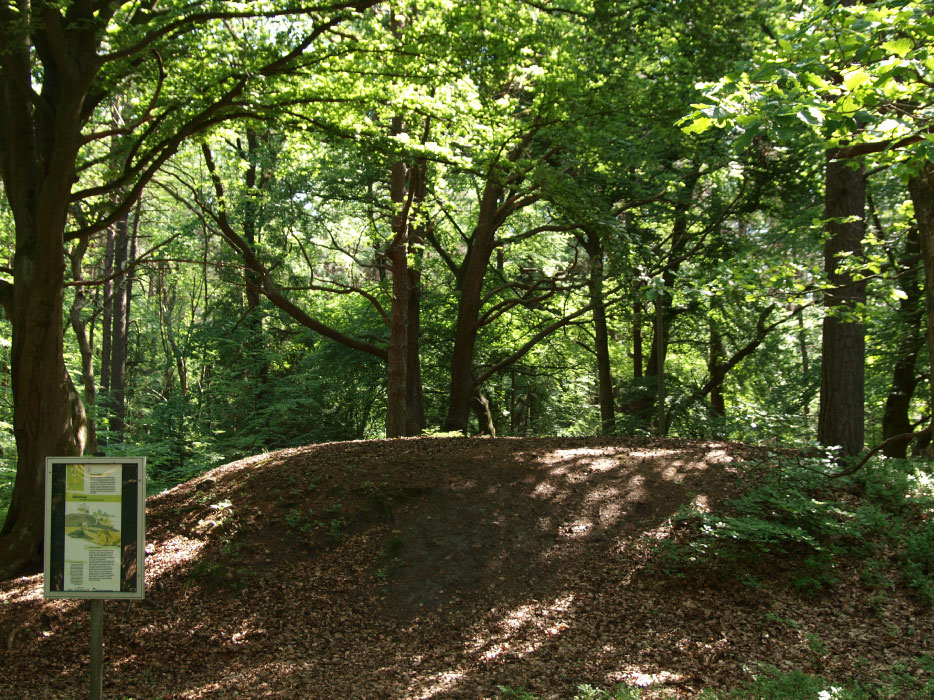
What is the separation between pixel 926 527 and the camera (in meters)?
6.85

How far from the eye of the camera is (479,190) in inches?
595

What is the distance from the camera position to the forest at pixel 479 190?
6.43 meters

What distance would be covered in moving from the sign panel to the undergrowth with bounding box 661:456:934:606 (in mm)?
4897

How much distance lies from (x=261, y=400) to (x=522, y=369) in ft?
21.0

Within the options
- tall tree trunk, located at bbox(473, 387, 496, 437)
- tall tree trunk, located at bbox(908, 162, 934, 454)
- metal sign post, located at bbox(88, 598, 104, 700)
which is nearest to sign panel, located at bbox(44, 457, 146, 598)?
metal sign post, located at bbox(88, 598, 104, 700)

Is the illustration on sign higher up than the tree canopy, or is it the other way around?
the tree canopy

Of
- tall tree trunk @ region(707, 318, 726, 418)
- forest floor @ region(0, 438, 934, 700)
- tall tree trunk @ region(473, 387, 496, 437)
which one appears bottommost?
forest floor @ region(0, 438, 934, 700)

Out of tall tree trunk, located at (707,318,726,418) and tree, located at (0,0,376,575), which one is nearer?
tree, located at (0,0,376,575)

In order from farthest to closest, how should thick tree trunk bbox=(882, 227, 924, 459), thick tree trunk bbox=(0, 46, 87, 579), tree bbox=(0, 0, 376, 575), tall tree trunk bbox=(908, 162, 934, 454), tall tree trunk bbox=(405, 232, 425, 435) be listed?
tall tree trunk bbox=(405, 232, 425, 435) → thick tree trunk bbox=(882, 227, 924, 459) → thick tree trunk bbox=(0, 46, 87, 579) → tree bbox=(0, 0, 376, 575) → tall tree trunk bbox=(908, 162, 934, 454)

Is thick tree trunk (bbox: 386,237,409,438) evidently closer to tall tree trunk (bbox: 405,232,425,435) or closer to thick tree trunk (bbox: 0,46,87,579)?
tall tree trunk (bbox: 405,232,425,435)

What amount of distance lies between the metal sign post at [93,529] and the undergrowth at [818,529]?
16.1 ft

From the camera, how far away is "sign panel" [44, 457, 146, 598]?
4.08m

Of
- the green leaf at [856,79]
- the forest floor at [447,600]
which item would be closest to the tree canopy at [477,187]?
the green leaf at [856,79]

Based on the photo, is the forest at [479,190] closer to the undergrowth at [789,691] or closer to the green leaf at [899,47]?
the green leaf at [899,47]
